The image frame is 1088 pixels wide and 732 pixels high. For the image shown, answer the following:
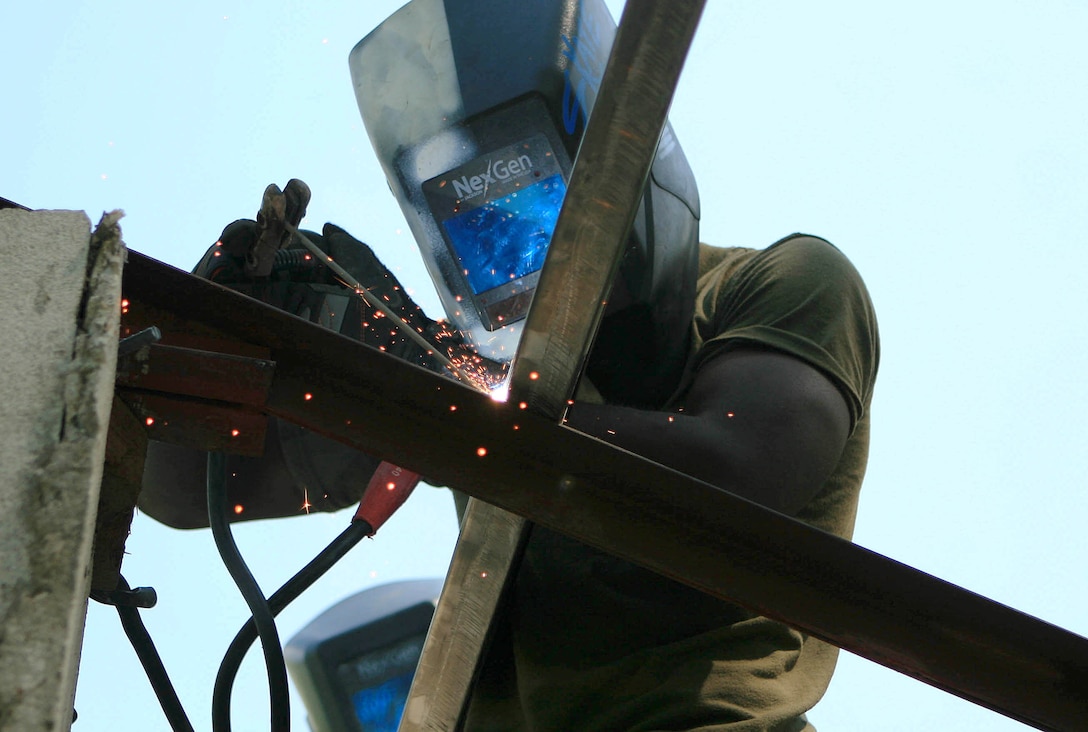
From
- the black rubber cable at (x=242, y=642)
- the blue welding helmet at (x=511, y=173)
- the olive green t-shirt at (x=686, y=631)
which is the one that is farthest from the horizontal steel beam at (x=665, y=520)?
the blue welding helmet at (x=511, y=173)

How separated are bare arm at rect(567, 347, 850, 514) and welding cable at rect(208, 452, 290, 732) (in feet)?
1.52

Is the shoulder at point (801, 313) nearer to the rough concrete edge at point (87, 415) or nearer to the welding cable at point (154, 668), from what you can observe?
the welding cable at point (154, 668)

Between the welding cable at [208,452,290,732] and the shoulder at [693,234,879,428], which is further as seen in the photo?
the shoulder at [693,234,879,428]

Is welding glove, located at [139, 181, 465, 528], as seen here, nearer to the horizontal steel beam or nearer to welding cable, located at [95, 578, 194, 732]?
welding cable, located at [95, 578, 194, 732]

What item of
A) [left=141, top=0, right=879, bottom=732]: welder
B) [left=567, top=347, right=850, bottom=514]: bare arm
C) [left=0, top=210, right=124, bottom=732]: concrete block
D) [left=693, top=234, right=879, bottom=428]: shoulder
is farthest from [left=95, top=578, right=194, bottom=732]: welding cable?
[left=693, top=234, right=879, bottom=428]: shoulder

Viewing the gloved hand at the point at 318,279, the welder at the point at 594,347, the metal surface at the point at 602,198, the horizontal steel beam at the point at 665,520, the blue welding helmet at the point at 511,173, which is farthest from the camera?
the blue welding helmet at the point at 511,173

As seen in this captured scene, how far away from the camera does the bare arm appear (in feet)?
4.89

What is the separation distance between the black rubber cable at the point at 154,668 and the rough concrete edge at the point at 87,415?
2.30 feet

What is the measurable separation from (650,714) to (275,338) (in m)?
0.78

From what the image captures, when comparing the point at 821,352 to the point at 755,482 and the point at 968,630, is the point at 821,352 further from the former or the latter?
the point at 968,630

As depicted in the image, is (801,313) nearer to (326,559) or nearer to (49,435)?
(326,559)

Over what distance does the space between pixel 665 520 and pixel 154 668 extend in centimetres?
80

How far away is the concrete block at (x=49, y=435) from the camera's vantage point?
61cm

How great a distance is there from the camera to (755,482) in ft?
4.93
